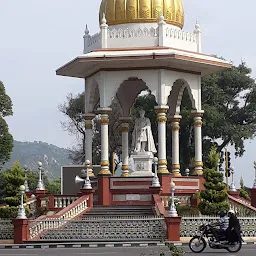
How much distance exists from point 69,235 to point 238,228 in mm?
6406

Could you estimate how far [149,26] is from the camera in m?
33.1

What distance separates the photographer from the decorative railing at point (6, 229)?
28111 mm

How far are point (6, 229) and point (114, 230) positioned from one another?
3.93m

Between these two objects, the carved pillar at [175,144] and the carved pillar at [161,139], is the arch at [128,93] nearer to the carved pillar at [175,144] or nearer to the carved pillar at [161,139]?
the carved pillar at [175,144]

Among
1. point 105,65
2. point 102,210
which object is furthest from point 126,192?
point 105,65

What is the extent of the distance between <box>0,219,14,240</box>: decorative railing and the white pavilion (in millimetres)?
4993

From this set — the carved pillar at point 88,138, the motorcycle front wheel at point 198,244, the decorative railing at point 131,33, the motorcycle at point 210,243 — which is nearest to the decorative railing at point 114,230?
the motorcycle at point 210,243

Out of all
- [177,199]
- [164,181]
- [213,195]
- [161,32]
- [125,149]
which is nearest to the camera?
[213,195]

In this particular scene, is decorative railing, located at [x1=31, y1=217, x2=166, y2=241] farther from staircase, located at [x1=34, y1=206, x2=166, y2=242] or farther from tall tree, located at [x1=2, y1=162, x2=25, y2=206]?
tall tree, located at [x1=2, y1=162, x2=25, y2=206]

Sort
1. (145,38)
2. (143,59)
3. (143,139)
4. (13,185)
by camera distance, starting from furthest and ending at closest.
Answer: (143,139) → (145,38) → (143,59) → (13,185)

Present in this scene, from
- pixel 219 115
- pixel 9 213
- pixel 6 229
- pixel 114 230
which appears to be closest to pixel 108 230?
pixel 114 230

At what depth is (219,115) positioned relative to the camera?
51469 mm

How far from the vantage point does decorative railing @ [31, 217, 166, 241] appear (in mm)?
26547

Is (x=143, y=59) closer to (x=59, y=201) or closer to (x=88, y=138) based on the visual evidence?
(x=88, y=138)
